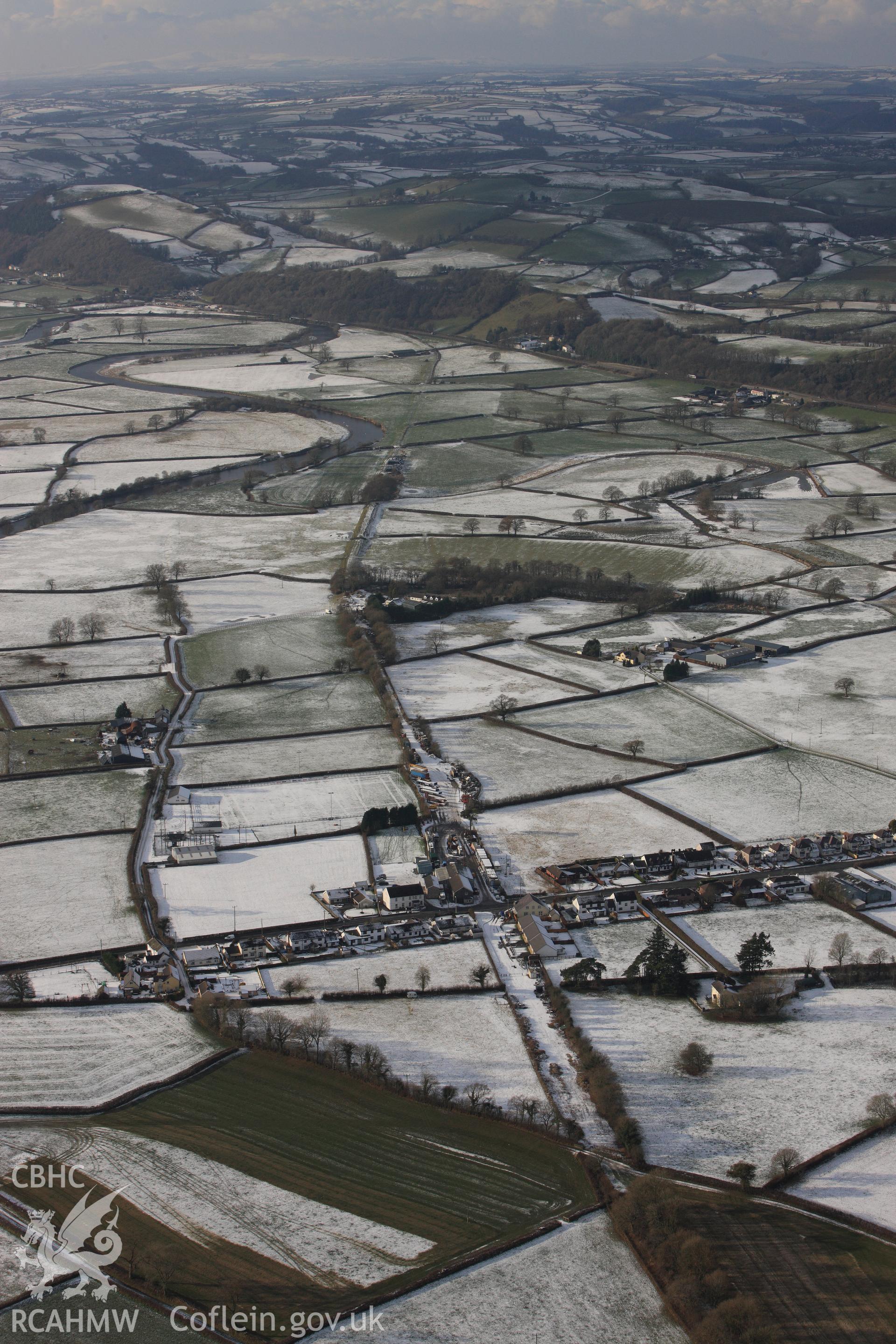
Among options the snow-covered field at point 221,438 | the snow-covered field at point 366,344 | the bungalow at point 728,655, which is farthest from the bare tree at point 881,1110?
the snow-covered field at point 366,344

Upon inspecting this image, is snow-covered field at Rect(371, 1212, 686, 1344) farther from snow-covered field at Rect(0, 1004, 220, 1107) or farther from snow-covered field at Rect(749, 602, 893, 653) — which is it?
snow-covered field at Rect(749, 602, 893, 653)

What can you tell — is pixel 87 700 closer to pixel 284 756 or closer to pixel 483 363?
pixel 284 756

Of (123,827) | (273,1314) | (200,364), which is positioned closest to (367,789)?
(123,827)

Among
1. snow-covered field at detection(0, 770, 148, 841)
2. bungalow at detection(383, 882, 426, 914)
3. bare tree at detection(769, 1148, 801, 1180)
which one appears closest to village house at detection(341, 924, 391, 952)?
bungalow at detection(383, 882, 426, 914)

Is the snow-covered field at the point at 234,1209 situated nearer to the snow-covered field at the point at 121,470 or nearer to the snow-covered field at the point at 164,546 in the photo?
the snow-covered field at the point at 164,546

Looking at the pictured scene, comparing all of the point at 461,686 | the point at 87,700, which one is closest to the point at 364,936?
the point at 461,686

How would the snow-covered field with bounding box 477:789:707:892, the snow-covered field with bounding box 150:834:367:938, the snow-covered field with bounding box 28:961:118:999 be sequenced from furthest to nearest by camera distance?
1. the snow-covered field with bounding box 477:789:707:892
2. the snow-covered field with bounding box 150:834:367:938
3. the snow-covered field with bounding box 28:961:118:999
